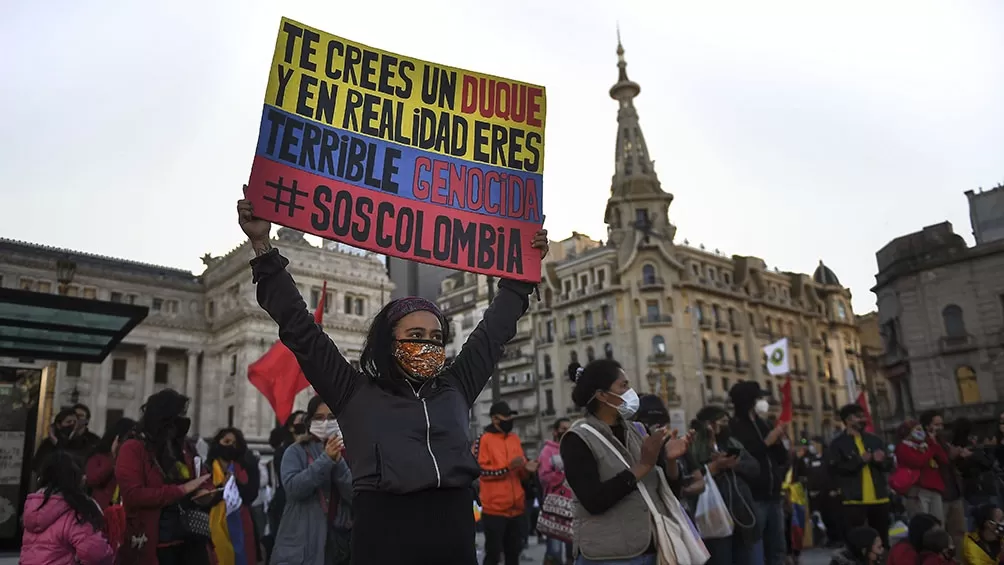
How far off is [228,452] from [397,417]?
506cm

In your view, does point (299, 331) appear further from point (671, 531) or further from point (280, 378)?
point (280, 378)

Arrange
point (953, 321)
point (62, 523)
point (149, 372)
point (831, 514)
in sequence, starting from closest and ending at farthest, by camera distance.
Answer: point (62, 523)
point (831, 514)
point (953, 321)
point (149, 372)

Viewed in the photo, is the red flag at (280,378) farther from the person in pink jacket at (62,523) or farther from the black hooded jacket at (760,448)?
the black hooded jacket at (760,448)

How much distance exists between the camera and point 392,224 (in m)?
3.58

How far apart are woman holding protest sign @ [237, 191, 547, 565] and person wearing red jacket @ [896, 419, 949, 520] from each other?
808 centimetres

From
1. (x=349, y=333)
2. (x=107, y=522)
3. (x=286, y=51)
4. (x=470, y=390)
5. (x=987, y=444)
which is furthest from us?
(x=349, y=333)

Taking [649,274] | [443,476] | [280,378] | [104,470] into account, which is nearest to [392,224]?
[443,476]

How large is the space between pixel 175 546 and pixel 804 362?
65.4 meters

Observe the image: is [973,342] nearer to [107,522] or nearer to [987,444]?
[987,444]

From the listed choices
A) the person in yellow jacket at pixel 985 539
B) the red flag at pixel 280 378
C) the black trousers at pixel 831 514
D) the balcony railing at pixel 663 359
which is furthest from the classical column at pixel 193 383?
the person in yellow jacket at pixel 985 539

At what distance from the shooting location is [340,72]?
3.67 meters

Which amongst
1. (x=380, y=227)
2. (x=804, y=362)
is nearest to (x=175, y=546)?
(x=380, y=227)

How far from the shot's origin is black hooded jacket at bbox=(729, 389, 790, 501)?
6.65 metres

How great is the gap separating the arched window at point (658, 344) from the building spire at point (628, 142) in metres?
14.8
